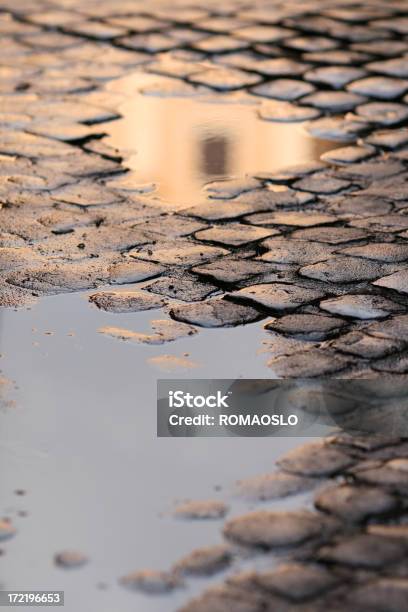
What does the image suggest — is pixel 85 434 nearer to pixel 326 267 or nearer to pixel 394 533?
pixel 394 533

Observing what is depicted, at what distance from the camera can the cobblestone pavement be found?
242 centimetres

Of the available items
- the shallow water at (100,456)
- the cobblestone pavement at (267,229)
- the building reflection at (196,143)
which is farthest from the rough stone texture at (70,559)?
the building reflection at (196,143)

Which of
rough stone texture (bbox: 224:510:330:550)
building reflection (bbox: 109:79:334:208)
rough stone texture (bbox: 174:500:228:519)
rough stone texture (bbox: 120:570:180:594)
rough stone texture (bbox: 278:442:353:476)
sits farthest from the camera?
building reflection (bbox: 109:79:334:208)

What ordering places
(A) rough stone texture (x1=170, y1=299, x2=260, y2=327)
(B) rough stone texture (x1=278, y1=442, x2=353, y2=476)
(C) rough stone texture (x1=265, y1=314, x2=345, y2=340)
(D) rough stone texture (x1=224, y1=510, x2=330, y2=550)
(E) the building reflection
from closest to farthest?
(D) rough stone texture (x1=224, y1=510, x2=330, y2=550)
(B) rough stone texture (x1=278, y1=442, x2=353, y2=476)
(C) rough stone texture (x1=265, y1=314, x2=345, y2=340)
(A) rough stone texture (x1=170, y1=299, x2=260, y2=327)
(E) the building reflection

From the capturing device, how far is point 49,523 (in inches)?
97.9

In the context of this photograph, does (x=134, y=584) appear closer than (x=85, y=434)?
Yes

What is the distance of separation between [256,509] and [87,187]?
2.41 m

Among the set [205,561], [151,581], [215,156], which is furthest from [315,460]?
[215,156]

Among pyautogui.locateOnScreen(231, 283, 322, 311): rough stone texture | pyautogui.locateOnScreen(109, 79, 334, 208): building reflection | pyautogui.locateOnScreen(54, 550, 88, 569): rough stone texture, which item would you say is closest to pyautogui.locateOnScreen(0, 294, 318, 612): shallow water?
pyautogui.locateOnScreen(54, 550, 88, 569): rough stone texture

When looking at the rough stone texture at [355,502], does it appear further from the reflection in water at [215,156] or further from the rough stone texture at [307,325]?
the reflection in water at [215,156]

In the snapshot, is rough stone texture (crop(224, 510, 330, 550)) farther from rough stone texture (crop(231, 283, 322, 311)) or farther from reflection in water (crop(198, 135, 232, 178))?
reflection in water (crop(198, 135, 232, 178))

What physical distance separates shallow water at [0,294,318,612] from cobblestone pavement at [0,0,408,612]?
72 millimetres

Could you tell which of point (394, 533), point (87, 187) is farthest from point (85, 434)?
point (87, 187)

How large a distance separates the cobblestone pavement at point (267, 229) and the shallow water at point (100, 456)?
0.07 m
